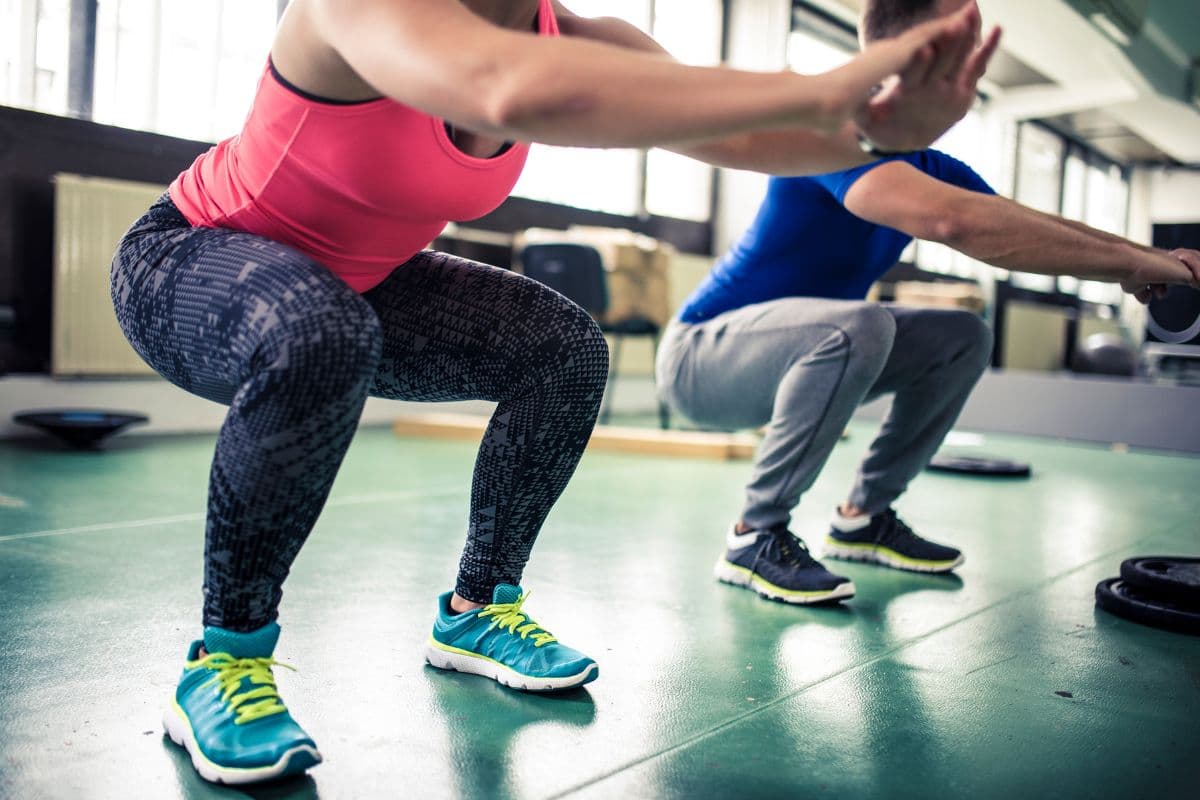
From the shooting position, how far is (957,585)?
201 centimetres

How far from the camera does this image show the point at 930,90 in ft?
2.64

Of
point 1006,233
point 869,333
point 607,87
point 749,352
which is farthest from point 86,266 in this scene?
point 607,87

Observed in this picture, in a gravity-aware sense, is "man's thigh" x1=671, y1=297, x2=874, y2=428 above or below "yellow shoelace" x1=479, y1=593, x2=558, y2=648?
above

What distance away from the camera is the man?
1.55 m

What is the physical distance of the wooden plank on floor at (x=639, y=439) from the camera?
391 cm

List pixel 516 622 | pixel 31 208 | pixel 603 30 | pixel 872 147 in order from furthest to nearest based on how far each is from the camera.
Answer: pixel 31 208, pixel 516 622, pixel 603 30, pixel 872 147

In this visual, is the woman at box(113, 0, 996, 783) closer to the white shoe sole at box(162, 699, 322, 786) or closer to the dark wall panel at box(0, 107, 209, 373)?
the white shoe sole at box(162, 699, 322, 786)

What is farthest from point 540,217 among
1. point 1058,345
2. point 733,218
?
point 1058,345

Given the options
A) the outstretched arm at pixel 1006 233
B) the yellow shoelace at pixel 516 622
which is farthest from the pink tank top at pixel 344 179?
the outstretched arm at pixel 1006 233

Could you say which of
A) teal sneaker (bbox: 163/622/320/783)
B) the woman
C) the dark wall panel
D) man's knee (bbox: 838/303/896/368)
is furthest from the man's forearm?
the dark wall panel

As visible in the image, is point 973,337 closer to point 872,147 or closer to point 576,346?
point 576,346

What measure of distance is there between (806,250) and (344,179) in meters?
1.11

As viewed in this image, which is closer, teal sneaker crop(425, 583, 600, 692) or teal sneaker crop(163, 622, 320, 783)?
teal sneaker crop(163, 622, 320, 783)

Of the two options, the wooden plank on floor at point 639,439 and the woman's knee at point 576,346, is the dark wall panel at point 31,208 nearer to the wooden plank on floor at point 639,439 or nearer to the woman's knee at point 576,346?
the wooden plank on floor at point 639,439
